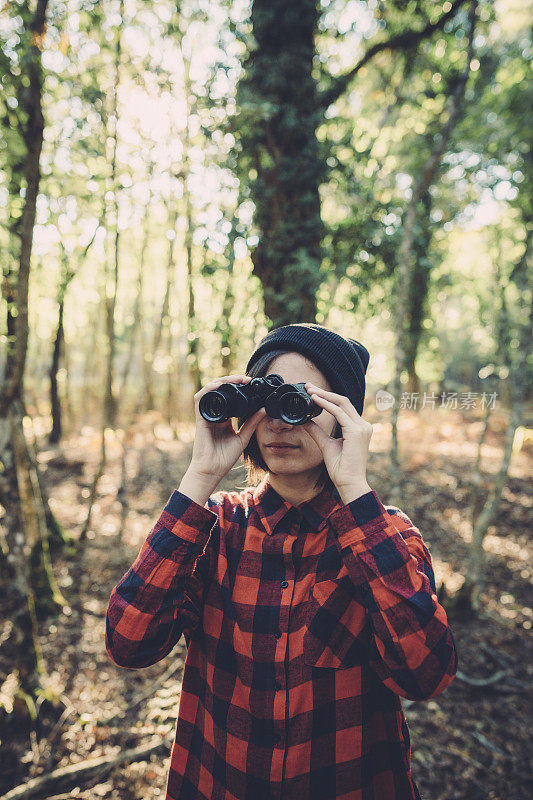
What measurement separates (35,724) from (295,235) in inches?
154

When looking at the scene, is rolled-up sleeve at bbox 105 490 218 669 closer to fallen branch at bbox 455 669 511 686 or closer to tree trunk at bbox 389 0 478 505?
tree trunk at bbox 389 0 478 505

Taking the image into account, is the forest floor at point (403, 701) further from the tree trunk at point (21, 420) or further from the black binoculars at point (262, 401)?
the black binoculars at point (262, 401)

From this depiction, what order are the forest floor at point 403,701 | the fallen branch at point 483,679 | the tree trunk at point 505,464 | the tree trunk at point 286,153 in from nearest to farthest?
the forest floor at point 403,701
the tree trunk at point 286,153
the fallen branch at point 483,679
the tree trunk at point 505,464

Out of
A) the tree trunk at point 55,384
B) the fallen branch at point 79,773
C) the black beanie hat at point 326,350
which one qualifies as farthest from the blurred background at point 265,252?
the tree trunk at point 55,384

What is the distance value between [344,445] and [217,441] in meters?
0.42

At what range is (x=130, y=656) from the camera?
1112 mm

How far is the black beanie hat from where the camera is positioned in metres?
1.28

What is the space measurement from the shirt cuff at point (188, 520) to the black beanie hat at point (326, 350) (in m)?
0.58

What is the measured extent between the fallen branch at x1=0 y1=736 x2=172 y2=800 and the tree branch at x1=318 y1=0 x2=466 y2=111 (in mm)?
4902

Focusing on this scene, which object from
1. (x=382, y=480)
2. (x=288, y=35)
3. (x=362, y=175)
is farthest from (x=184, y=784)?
(x=382, y=480)

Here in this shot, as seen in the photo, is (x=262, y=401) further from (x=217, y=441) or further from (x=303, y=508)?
(x=303, y=508)

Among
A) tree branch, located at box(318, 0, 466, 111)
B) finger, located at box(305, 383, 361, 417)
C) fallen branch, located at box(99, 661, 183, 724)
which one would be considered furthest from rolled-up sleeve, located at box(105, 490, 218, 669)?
tree branch, located at box(318, 0, 466, 111)

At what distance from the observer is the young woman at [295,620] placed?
1028 mm

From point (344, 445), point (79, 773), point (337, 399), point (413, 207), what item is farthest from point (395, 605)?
point (413, 207)
